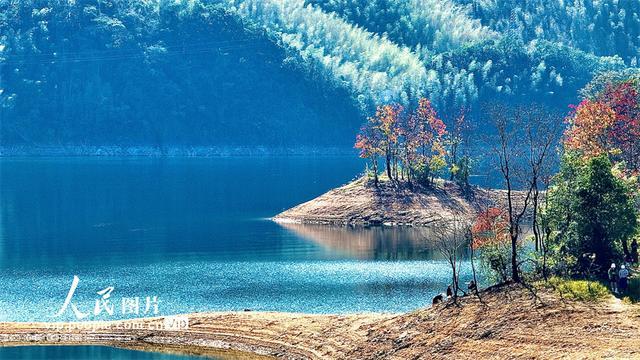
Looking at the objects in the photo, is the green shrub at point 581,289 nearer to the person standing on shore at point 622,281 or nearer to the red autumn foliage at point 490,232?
the person standing on shore at point 622,281

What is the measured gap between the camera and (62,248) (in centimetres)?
10606

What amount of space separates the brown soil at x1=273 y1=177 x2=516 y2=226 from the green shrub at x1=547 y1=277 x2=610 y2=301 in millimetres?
66038

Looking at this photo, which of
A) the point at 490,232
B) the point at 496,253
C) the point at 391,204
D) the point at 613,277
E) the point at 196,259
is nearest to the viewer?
the point at 613,277

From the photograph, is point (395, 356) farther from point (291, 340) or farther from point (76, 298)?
point (76, 298)

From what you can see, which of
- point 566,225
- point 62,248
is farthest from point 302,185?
point 566,225

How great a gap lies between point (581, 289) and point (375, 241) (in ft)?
179

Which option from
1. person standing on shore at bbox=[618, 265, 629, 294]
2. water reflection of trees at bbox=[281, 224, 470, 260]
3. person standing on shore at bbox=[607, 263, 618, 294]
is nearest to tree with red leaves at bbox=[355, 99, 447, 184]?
water reflection of trees at bbox=[281, 224, 470, 260]

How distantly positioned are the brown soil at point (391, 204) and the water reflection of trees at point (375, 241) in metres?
3.04

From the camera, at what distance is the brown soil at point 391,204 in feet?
415

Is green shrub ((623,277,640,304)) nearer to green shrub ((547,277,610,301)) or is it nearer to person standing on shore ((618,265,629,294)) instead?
person standing on shore ((618,265,629,294))

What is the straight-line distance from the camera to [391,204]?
5089 inches

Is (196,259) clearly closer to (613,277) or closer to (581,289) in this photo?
(581,289)

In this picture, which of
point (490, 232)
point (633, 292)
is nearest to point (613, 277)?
point (633, 292)

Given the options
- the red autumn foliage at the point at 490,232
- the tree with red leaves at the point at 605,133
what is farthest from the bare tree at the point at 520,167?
the tree with red leaves at the point at 605,133
